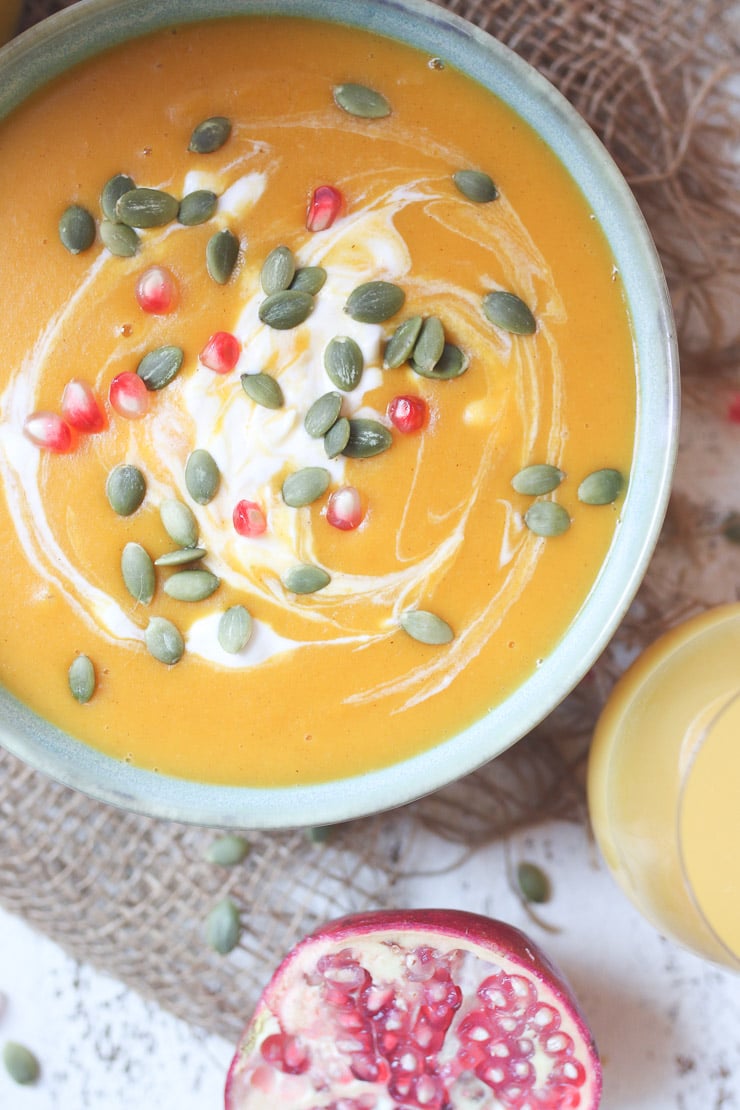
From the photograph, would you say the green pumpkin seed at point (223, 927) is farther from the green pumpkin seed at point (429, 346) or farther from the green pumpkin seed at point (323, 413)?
the green pumpkin seed at point (429, 346)

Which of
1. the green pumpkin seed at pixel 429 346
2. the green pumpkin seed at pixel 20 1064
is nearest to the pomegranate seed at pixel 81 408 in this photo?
the green pumpkin seed at pixel 429 346

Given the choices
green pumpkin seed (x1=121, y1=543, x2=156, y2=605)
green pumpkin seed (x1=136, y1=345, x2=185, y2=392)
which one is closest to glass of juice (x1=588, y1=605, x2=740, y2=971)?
green pumpkin seed (x1=121, y1=543, x2=156, y2=605)

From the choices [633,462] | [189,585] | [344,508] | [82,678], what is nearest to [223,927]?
[82,678]

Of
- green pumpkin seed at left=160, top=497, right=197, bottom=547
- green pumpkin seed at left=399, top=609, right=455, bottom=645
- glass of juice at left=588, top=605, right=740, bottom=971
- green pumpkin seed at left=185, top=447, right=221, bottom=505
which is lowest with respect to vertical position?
glass of juice at left=588, top=605, right=740, bottom=971

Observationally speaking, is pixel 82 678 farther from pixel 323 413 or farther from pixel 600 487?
pixel 600 487

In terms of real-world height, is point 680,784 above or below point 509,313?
below

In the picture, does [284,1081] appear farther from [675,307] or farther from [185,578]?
[675,307]

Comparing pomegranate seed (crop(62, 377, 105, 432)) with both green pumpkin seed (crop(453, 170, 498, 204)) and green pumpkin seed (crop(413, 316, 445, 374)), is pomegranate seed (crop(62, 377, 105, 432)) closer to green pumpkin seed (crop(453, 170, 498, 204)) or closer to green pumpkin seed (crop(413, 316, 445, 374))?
green pumpkin seed (crop(413, 316, 445, 374))
